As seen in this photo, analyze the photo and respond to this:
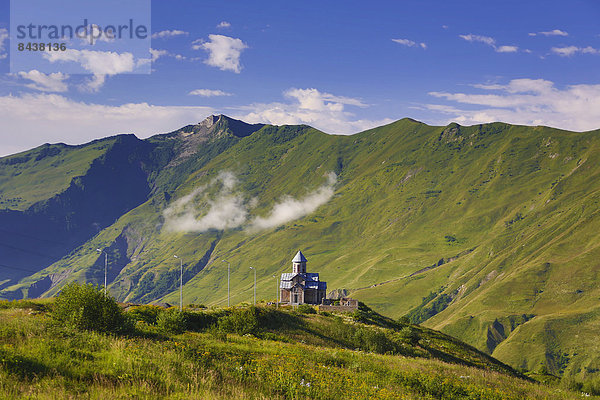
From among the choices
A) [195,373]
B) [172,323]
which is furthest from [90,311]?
[195,373]

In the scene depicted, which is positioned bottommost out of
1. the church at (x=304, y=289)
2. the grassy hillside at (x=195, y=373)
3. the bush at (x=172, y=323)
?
the church at (x=304, y=289)

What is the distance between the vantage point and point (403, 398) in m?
16.2

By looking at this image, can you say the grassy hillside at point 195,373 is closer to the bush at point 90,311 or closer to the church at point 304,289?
the bush at point 90,311

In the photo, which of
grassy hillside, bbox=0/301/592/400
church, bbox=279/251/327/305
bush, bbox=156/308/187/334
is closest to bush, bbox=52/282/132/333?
grassy hillside, bbox=0/301/592/400

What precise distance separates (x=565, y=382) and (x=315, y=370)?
69576mm

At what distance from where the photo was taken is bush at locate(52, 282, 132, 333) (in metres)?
22.6

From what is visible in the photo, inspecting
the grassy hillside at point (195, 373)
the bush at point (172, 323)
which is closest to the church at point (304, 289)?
the bush at point (172, 323)

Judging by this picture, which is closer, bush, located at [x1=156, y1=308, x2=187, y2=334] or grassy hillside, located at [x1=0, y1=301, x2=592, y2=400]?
grassy hillside, located at [x1=0, y1=301, x2=592, y2=400]

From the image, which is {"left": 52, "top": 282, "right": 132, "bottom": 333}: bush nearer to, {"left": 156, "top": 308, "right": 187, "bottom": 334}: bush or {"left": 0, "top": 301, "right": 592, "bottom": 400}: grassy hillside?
{"left": 0, "top": 301, "right": 592, "bottom": 400}: grassy hillside

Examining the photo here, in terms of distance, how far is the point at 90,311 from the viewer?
23234 mm

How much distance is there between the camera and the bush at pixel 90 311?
22641 millimetres

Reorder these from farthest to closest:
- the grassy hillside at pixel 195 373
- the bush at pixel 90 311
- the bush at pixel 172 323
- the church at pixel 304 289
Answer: the church at pixel 304 289 → the bush at pixel 172 323 → the bush at pixel 90 311 → the grassy hillside at pixel 195 373

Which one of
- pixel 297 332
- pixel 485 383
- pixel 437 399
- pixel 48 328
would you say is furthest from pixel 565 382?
pixel 48 328

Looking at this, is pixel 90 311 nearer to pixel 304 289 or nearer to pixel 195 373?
pixel 195 373
